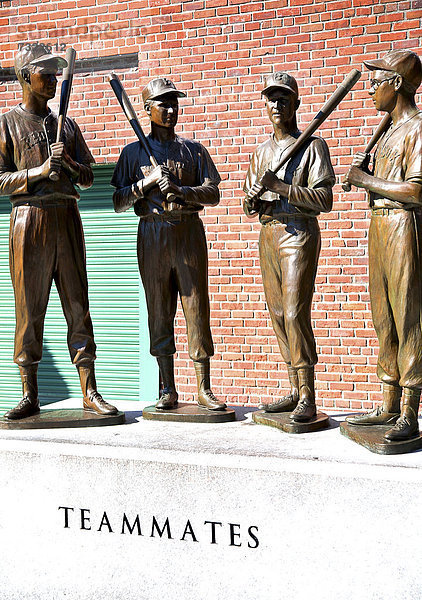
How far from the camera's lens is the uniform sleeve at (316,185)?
13.9 ft

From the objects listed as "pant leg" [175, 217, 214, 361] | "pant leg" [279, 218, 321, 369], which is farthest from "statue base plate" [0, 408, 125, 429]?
"pant leg" [279, 218, 321, 369]

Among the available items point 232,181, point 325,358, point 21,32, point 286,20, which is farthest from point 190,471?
point 21,32

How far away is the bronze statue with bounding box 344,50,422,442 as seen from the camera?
388 cm

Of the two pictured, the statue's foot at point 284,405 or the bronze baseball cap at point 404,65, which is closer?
the bronze baseball cap at point 404,65

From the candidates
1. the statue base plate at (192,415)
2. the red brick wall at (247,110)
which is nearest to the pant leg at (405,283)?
the statue base plate at (192,415)

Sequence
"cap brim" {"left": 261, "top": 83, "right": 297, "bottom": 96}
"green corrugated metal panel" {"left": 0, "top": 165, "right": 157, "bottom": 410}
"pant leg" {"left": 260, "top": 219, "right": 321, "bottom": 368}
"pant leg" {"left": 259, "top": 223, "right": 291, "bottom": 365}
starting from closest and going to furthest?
"cap brim" {"left": 261, "top": 83, "right": 297, "bottom": 96} < "pant leg" {"left": 260, "top": 219, "right": 321, "bottom": 368} < "pant leg" {"left": 259, "top": 223, "right": 291, "bottom": 365} < "green corrugated metal panel" {"left": 0, "top": 165, "right": 157, "bottom": 410}

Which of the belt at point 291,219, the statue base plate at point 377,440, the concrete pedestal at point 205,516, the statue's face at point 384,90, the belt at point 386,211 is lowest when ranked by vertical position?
the concrete pedestal at point 205,516

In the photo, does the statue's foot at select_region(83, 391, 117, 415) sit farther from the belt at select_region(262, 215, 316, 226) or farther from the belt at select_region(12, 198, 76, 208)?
the belt at select_region(262, 215, 316, 226)

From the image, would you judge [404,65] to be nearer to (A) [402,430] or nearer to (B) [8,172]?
(A) [402,430]

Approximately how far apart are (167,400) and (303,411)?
0.90m

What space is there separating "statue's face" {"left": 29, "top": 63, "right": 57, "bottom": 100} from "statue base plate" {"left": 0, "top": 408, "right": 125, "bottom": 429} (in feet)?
6.24

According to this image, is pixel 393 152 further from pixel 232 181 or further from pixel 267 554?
pixel 232 181

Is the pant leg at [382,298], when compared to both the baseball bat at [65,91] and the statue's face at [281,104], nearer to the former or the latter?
the statue's face at [281,104]

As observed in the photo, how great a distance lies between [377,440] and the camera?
3.98 m
